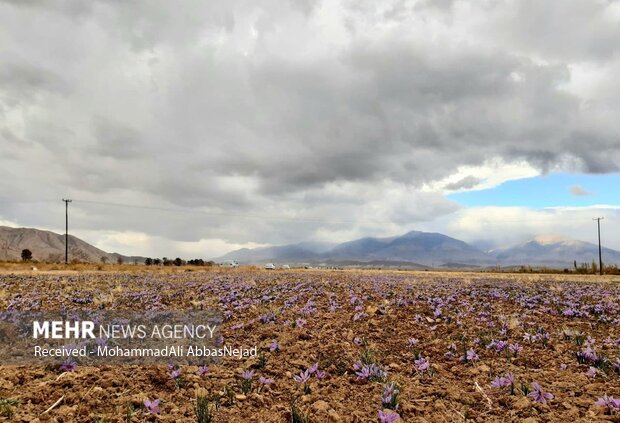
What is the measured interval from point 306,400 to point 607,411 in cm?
311

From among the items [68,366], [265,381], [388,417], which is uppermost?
[68,366]

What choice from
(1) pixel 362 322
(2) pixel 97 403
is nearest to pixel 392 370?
(1) pixel 362 322

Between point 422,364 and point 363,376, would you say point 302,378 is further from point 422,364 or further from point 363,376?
point 422,364

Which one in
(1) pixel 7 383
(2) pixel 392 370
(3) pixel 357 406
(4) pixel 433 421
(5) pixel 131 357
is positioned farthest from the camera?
(5) pixel 131 357

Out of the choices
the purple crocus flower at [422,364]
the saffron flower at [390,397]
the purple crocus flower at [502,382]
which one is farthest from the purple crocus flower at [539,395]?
the saffron flower at [390,397]

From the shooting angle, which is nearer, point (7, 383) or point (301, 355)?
point (7, 383)

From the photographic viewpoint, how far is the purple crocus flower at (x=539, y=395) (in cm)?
515

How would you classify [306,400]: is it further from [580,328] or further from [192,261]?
[192,261]

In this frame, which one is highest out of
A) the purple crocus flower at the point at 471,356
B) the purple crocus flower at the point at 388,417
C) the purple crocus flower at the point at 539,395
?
the purple crocus flower at the point at 471,356

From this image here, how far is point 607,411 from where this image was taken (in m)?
4.89

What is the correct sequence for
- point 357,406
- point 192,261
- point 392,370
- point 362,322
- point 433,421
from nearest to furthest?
point 433,421
point 357,406
point 392,370
point 362,322
point 192,261

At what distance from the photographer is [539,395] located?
17.1ft

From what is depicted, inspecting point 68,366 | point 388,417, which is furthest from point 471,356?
point 68,366

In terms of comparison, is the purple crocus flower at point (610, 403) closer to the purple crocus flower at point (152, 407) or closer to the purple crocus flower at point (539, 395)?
the purple crocus flower at point (539, 395)
